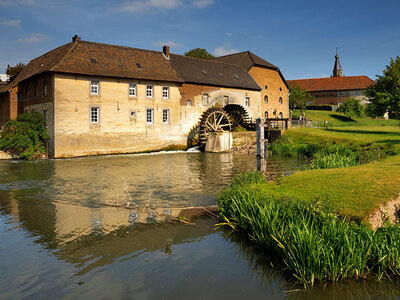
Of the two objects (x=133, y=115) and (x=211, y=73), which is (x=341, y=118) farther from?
(x=133, y=115)

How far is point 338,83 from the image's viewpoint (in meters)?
70.5

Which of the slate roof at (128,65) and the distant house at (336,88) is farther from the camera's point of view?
the distant house at (336,88)

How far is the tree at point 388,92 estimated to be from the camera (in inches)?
919

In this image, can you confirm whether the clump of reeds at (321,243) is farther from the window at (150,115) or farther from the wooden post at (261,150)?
the window at (150,115)

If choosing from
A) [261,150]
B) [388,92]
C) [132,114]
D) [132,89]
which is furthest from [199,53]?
[261,150]

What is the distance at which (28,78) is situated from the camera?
24.9 meters

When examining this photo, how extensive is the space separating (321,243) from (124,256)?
3.15 m

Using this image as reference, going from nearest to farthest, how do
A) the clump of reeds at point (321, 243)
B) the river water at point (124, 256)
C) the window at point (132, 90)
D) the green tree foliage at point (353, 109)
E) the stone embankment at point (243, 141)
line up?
the river water at point (124, 256) < the clump of reeds at point (321, 243) < the window at point (132, 90) < the stone embankment at point (243, 141) < the green tree foliage at point (353, 109)

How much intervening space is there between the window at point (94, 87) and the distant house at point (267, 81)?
704 inches

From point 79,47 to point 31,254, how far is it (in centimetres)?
2105

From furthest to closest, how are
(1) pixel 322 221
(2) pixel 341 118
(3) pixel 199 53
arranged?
(2) pixel 341 118 → (3) pixel 199 53 → (1) pixel 322 221

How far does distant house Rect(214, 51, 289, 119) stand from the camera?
36.8 m

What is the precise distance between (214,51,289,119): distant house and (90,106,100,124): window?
60.1 feet

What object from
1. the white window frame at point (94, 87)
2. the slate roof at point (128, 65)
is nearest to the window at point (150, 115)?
the slate roof at point (128, 65)
